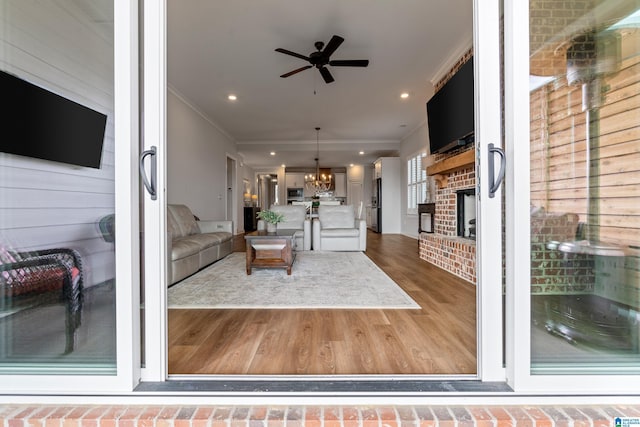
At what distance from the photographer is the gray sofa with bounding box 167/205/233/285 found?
2.92m

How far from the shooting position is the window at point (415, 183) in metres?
6.38

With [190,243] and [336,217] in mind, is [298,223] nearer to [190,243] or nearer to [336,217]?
[336,217]

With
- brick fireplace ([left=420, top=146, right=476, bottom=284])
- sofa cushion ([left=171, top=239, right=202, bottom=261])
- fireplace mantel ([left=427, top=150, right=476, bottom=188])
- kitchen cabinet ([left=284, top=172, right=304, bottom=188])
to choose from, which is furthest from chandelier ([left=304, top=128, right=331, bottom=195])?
sofa cushion ([left=171, top=239, right=202, bottom=261])

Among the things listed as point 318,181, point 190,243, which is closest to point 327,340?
point 190,243

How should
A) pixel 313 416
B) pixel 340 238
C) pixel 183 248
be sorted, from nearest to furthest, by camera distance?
pixel 313 416 < pixel 183 248 < pixel 340 238

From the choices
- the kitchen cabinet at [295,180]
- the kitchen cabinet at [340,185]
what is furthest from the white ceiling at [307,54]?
the kitchen cabinet at [295,180]

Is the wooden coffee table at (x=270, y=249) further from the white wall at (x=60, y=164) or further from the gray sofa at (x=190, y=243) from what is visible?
the white wall at (x=60, y=164)

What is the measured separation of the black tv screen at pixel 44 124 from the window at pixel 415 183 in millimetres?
5970

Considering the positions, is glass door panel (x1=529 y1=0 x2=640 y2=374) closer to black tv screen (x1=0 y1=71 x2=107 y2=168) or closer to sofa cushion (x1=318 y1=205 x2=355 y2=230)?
black tv screen (x1=0 y1=71 x2=107 y2=168)

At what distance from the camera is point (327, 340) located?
1638 millimetres

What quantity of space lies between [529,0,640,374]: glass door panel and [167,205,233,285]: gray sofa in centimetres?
297

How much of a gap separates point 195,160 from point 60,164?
4.25m

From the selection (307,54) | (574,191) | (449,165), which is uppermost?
(307,54)

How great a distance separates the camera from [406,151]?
7602mm
